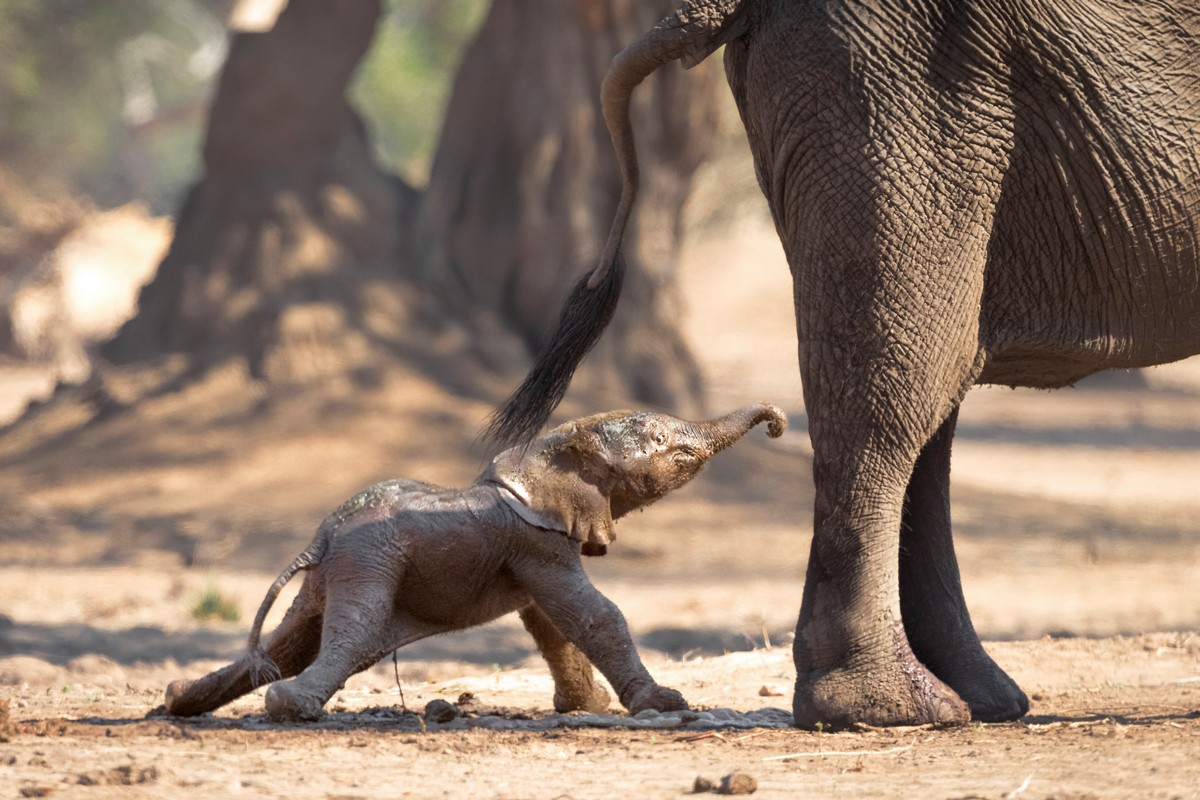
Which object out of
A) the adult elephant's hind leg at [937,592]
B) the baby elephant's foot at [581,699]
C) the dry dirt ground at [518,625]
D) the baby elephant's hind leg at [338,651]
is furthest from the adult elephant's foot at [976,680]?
the baby elephant's hind leg at [338,651]

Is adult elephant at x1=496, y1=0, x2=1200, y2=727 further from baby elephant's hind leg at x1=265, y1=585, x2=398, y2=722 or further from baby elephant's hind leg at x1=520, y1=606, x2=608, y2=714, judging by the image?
baby elephant's hind leg at x1=265, y1=585, x2=398, y2=722

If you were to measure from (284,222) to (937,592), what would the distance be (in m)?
7.59

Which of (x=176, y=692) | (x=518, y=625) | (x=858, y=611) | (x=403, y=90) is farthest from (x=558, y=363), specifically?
(x=403, y=90)

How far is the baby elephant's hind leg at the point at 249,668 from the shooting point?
4531 millimetres

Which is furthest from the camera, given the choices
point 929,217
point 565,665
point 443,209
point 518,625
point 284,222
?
point 443,209

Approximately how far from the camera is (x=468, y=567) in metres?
4.57

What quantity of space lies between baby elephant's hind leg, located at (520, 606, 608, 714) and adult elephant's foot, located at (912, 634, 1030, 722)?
1.00m

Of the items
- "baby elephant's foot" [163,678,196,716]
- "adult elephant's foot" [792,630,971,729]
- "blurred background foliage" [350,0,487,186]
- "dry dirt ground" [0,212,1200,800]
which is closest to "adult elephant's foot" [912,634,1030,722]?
"dry dirt ground" [0,212,1200,800]

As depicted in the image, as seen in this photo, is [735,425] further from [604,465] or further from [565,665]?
[565,665]

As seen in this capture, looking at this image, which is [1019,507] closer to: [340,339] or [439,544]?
[340,339]

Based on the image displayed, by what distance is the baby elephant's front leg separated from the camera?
4527mm

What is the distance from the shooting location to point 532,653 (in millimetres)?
7465

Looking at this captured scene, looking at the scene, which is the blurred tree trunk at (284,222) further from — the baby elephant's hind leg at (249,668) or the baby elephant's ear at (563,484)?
the baby elephant's ear at (563,484)

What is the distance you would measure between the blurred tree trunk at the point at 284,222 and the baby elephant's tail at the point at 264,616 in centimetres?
663
